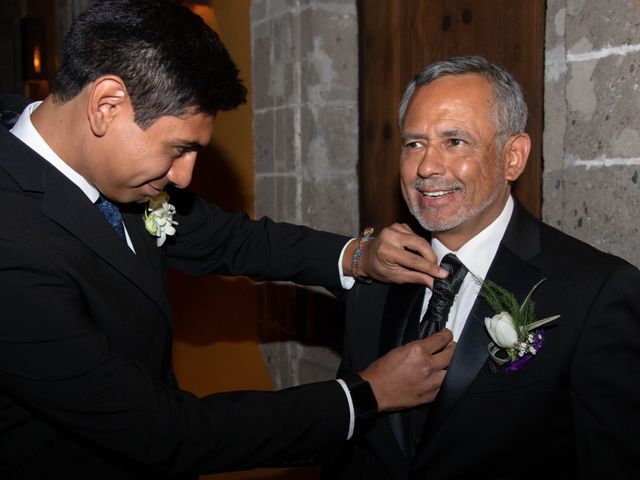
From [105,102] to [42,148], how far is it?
27 centimetres

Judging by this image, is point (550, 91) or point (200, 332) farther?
point (200, 332)

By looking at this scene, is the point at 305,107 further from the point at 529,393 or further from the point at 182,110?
the point at 529,393

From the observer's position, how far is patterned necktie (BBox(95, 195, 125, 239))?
1.92m

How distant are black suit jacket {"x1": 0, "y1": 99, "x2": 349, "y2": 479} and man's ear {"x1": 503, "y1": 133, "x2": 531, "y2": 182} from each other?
0.85 meters

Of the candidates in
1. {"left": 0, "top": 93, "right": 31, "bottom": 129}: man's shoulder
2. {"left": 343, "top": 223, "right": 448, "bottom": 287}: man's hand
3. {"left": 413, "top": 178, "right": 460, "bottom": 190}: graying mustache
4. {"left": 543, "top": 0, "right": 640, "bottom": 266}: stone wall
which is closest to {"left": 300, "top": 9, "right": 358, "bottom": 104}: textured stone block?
{"left": 543, "top": 0, "right": 640, "bottom": 266}: stone wall

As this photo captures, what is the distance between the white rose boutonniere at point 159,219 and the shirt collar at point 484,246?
0.96 meters

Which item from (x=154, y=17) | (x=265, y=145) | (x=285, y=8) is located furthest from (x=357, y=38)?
(x=154, y=17)

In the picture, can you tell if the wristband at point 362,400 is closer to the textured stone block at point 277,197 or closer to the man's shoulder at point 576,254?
the man's shoulder at point 576,254

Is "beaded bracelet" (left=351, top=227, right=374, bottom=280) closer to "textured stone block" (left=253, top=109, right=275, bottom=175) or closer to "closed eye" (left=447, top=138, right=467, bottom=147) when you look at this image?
"closed eye" (left=447, top=138, right=467, bottom=147)

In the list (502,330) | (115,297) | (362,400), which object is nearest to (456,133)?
(502,330)

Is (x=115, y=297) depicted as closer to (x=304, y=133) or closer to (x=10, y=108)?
(x=10, y=108)

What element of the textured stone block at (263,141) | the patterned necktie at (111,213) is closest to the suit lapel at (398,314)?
the patterned necktie at (111,213)

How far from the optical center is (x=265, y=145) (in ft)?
12.4

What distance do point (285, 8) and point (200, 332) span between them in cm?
212
